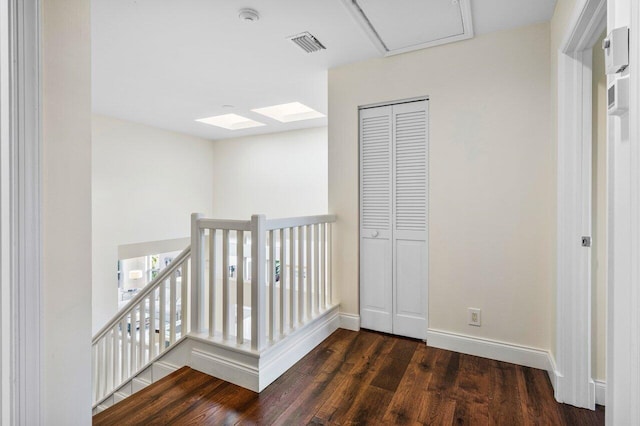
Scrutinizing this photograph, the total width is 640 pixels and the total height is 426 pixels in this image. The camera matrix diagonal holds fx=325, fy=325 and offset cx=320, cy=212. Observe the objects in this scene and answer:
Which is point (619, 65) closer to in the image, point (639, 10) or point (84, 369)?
point (639, 10)

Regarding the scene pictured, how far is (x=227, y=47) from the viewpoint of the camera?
262cm

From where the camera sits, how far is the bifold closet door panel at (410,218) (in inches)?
104

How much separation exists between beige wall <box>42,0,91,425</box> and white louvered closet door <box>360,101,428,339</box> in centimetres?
211

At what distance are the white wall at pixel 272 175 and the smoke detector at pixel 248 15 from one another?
10.1ft

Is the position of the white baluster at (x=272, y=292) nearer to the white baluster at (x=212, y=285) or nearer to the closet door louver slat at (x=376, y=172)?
the white baluster at (x=212, y=285)

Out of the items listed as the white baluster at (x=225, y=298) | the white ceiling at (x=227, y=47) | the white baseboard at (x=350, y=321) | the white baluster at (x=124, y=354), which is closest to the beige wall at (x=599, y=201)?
the white ceiling at (x=227, y=47)

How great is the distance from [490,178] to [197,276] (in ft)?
7.32

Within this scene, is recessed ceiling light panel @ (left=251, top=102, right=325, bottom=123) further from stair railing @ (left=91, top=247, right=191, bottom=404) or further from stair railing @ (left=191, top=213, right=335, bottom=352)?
stair railing @ (left=91, top=247, right=191, bottom=404)

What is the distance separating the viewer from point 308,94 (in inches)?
148

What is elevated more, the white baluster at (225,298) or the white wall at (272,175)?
the white wall at (272,175)

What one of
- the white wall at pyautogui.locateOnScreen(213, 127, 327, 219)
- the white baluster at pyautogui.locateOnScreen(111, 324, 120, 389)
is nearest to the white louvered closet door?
the white baluster at pyautogui.locateOnScreen(111, 324, 120, 389)

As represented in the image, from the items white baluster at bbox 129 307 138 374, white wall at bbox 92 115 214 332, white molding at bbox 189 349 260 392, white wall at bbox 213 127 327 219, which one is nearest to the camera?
white molding at bbox 189 349 260 392

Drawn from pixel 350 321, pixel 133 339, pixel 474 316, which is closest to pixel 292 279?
pixel 350 321

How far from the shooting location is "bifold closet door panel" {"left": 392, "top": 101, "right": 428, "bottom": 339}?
2646mm
